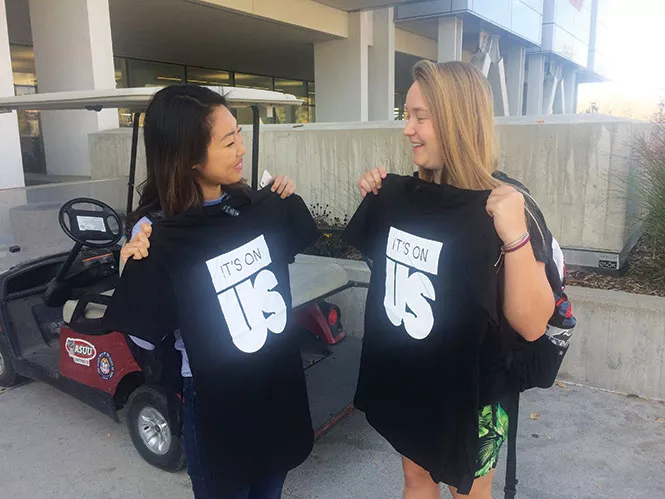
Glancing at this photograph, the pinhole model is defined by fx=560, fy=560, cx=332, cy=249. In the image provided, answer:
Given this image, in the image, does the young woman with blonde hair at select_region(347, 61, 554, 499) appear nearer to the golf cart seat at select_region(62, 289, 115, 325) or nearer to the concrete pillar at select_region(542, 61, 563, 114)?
the golf cart seat at select_region(62, 289, 115, 325)

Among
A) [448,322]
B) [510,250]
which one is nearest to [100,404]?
[448,322]

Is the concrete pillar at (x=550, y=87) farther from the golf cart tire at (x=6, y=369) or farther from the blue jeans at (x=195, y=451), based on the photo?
the blue jeans at (x=195, y=451)

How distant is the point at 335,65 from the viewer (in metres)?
15.4

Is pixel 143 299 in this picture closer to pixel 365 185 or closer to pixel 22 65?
pixel 365 185

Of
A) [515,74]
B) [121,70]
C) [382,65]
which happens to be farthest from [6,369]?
[515,74]

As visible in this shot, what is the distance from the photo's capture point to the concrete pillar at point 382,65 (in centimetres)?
1575

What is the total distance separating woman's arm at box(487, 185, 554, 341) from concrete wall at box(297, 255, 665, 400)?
2.54 m

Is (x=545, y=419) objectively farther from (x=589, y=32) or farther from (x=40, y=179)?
(x=589, y=32)

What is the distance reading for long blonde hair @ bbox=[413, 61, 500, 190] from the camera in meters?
1.55

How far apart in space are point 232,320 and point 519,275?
0.85 m

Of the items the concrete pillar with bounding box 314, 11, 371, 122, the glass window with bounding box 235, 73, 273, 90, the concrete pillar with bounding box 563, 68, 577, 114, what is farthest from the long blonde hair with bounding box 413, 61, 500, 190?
the concrete pillar with bounding box 563, 68, 577, 114

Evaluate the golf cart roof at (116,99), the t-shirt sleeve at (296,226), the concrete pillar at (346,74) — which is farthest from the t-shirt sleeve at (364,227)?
the concrete pillar at (346,74)

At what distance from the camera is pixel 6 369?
12.7 ft

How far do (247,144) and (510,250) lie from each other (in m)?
6.33
